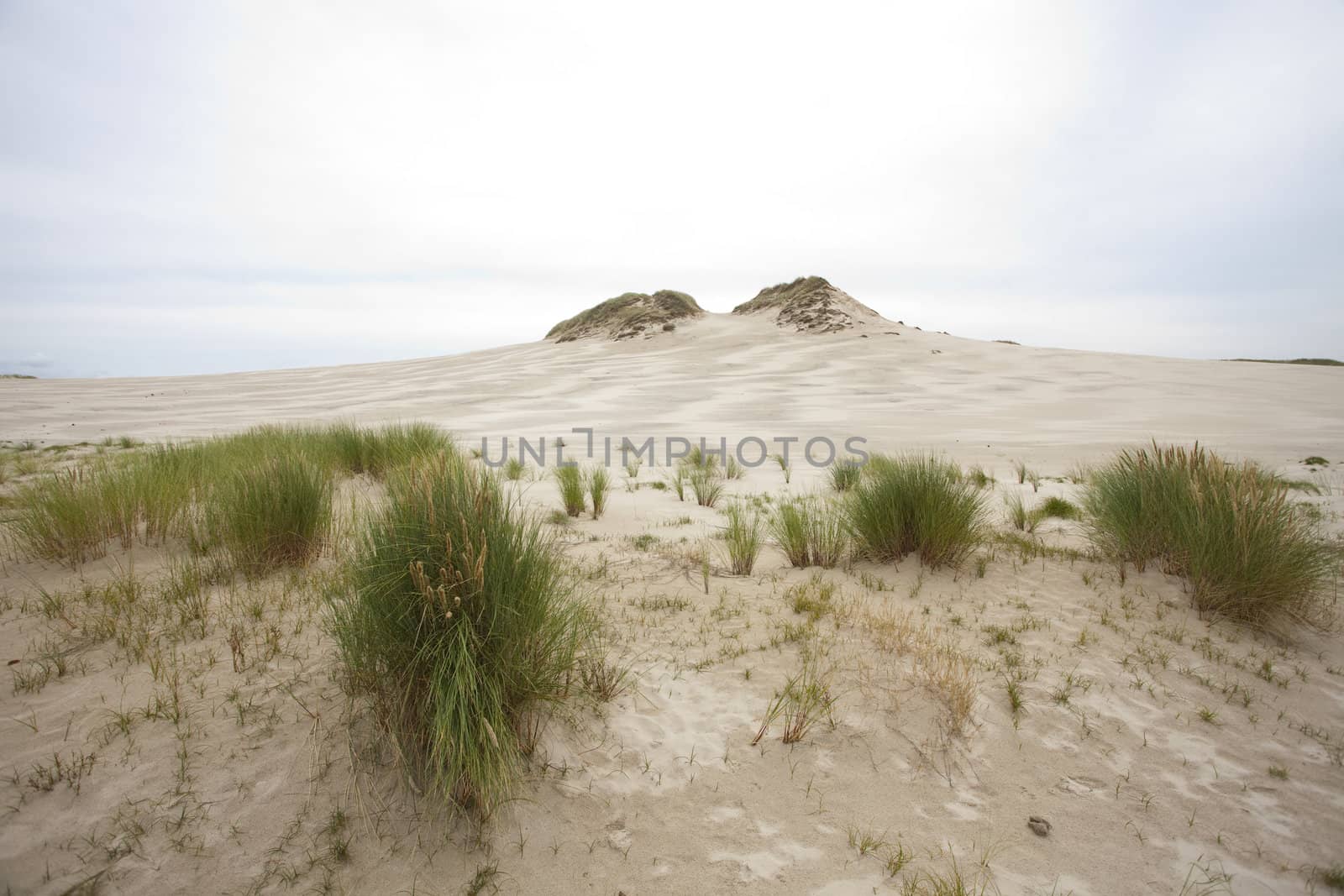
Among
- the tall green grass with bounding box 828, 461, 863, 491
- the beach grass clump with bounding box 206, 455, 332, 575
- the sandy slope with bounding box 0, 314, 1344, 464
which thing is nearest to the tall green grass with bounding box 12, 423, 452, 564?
the beach grass clump with bounding box 206, 455, 332, 575

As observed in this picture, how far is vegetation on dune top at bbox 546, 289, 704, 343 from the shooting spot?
33594 mm

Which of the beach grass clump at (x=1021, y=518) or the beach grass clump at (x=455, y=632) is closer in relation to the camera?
the beach grass clump at (x=455, y=632)

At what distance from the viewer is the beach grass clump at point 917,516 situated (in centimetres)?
415

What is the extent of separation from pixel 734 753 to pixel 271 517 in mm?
3244

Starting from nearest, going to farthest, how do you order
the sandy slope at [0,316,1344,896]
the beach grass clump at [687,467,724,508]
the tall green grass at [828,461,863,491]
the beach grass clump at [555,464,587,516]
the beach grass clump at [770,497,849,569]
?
the sandy slope at [0,316,1344,896], the beach grass clump at [770,497,849,569], the beach grass clump at [555,464,587,516], the beach grass clump at [687,467,724,508], the tall green grass at [828,461,863,491]

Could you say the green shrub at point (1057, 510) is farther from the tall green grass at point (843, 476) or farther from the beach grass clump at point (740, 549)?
the beach grass clump at point (740, 549)

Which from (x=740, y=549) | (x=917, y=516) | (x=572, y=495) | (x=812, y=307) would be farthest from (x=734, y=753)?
(x=812, y=307)

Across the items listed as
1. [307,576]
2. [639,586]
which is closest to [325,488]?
[307,576]

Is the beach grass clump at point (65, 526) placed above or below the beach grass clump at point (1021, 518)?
above

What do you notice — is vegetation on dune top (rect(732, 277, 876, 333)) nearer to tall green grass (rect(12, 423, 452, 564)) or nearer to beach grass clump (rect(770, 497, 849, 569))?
beach grass clump (rect(770, 497, 849, 569))

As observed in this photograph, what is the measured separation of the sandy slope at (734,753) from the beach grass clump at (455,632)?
0.17 meters

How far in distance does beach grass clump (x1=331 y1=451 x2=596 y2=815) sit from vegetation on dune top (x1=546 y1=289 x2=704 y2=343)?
31.0 m

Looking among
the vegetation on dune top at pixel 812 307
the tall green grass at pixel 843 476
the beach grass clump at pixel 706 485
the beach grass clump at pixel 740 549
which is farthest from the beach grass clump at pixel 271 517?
the vegetation on dune top at pixel 812 307

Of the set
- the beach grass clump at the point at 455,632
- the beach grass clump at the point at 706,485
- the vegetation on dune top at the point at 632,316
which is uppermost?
the vegetation on dune top at the point at 632,316
